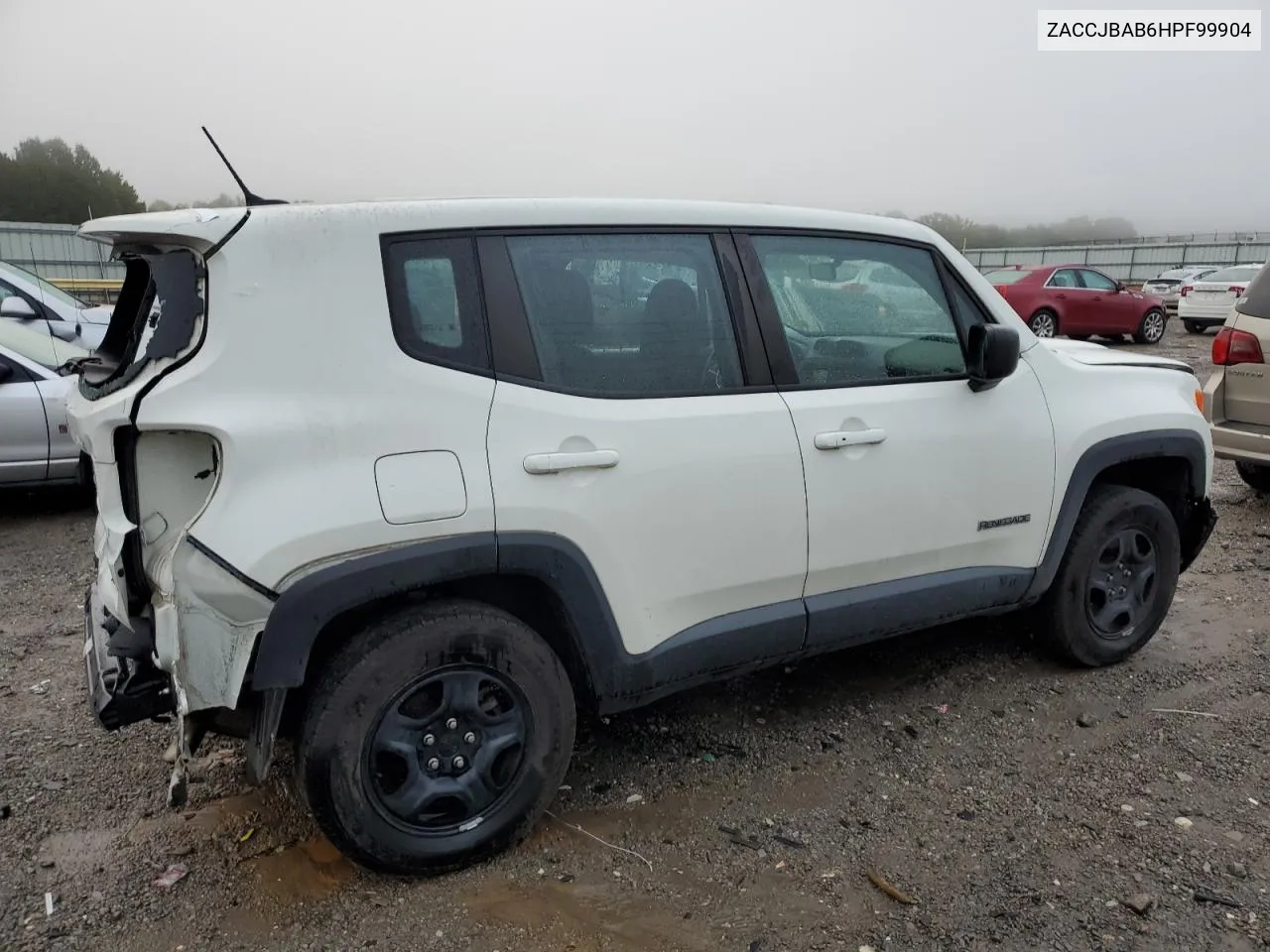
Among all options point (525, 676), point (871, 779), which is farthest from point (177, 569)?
point (871, 779)

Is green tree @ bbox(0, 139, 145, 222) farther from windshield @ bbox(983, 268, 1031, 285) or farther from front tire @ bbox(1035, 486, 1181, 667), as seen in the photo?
front tire @ bbox(1035, 486, 1181, 667)

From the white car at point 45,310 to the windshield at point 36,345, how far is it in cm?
9

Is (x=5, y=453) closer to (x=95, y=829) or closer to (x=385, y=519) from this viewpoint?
(x=95, y=829)

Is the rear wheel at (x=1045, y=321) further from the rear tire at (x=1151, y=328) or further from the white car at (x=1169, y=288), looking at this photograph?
the white car at (x=1169, y=288)

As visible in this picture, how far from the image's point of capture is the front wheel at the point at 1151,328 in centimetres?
1844

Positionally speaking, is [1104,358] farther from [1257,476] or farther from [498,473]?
[1257,476]

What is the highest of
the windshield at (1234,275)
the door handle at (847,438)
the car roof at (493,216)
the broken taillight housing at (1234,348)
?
the windshield at (1234,275)

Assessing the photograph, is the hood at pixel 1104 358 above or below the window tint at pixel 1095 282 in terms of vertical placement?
below

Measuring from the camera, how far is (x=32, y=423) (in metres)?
5.98

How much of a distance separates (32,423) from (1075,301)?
1700 centimetres

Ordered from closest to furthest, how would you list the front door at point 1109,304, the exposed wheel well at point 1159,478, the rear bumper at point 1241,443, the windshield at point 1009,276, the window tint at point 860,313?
the window tint at point 860,313 < the exposed wheel well at point 1159,478 < the rear bumper at point 1241,443 < the front door at point 1109,304 < the windshield at point 1009,276

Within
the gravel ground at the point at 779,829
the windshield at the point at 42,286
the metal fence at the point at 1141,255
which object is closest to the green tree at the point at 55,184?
the windshield at the point at 42,286

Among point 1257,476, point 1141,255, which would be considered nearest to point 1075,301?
point 1257,476

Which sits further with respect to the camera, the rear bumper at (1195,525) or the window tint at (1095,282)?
the window tint at (1095,282)
